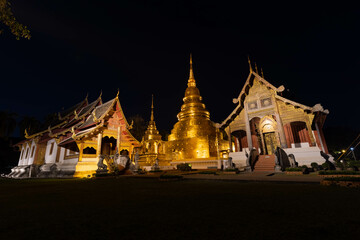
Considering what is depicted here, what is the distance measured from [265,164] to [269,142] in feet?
14.3

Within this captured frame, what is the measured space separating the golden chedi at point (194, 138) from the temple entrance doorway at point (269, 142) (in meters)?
5.35

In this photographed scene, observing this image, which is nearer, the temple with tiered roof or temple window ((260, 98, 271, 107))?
the temple with tiered roof

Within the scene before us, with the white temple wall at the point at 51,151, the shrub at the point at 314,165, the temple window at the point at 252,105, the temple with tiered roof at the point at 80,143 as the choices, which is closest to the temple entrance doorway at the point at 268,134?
the temple window at the point at 252,105

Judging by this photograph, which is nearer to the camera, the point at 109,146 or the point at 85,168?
the point at 85,168

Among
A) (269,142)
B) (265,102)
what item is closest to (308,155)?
(269,142)

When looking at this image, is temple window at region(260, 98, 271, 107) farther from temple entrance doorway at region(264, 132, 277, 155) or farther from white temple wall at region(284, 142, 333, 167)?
white temple wall at region(284, 142, 333, 167)

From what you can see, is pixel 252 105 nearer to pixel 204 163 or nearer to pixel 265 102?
pixel 265 102

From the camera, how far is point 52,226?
7.40ft

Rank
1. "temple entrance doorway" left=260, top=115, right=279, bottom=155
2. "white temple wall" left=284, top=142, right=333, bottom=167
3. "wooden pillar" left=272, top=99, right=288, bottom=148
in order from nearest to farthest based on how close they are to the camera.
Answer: "white temple wall" left=284, top=142, right=333, bottom=167 → "wooden pillar" left=272, top=99, right=288, bottom=148 → "temple entrance doorway" left=260, top=115, right=279, bottom=155

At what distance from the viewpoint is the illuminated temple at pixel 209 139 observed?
13.4 m

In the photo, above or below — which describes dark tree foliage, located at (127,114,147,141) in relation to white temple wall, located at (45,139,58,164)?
above

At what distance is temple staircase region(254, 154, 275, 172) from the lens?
12.9m

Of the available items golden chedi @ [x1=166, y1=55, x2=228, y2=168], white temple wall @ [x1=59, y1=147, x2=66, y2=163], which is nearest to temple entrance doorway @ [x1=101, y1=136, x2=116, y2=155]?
white temple wall @ [x1=59, y1=147, x2=66, y2=163]

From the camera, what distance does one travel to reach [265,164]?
13.3 meters
